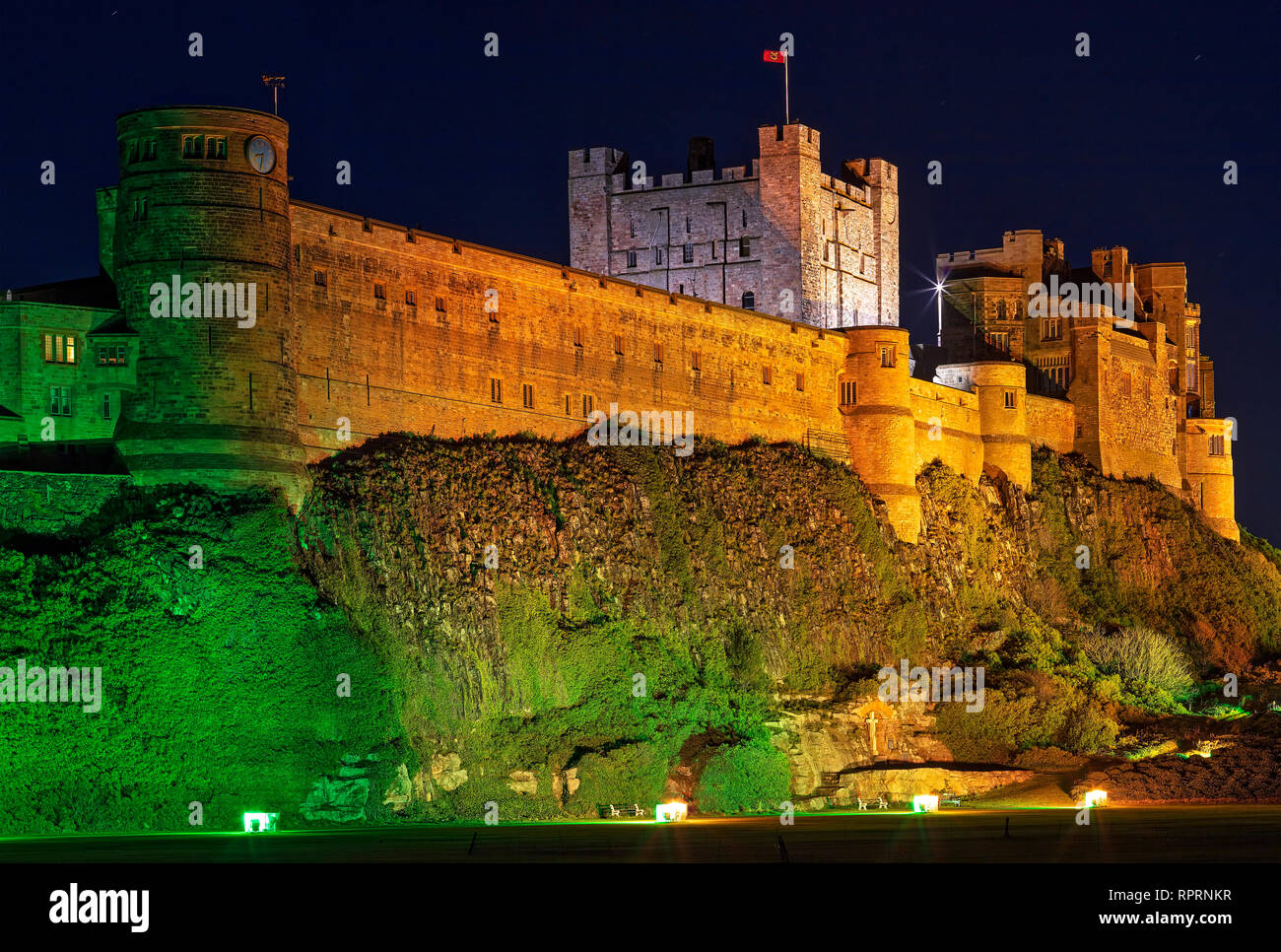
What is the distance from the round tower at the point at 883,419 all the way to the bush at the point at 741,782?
2106cm

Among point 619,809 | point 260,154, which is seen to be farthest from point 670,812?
point 260,154

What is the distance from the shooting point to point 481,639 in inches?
2544

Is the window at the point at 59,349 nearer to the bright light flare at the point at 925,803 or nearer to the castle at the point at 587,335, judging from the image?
the castle at the point at 587,335

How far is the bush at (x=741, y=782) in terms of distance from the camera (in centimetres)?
6556

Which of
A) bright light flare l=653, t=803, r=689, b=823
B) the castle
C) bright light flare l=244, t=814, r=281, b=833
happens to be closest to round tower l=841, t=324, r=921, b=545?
the castle

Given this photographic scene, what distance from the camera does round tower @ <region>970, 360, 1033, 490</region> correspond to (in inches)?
3809

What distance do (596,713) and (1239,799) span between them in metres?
20.0

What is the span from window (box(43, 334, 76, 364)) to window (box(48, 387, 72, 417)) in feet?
2.45

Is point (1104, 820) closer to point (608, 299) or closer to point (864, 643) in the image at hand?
point (864, 643)

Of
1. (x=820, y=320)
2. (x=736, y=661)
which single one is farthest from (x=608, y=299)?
(x=820, y=320)

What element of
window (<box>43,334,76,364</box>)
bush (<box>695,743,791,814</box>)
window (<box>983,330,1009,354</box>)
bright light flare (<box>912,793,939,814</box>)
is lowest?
bright light flare (<box>912,793,939,814</box>)

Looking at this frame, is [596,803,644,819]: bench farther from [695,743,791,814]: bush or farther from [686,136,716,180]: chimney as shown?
[686,136,716,180]: chimney

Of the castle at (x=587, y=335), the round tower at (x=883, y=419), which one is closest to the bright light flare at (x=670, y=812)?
the castle at (x=587, y=335)

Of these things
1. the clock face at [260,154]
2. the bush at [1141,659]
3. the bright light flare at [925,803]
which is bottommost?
the bright light flare at [925,803]
